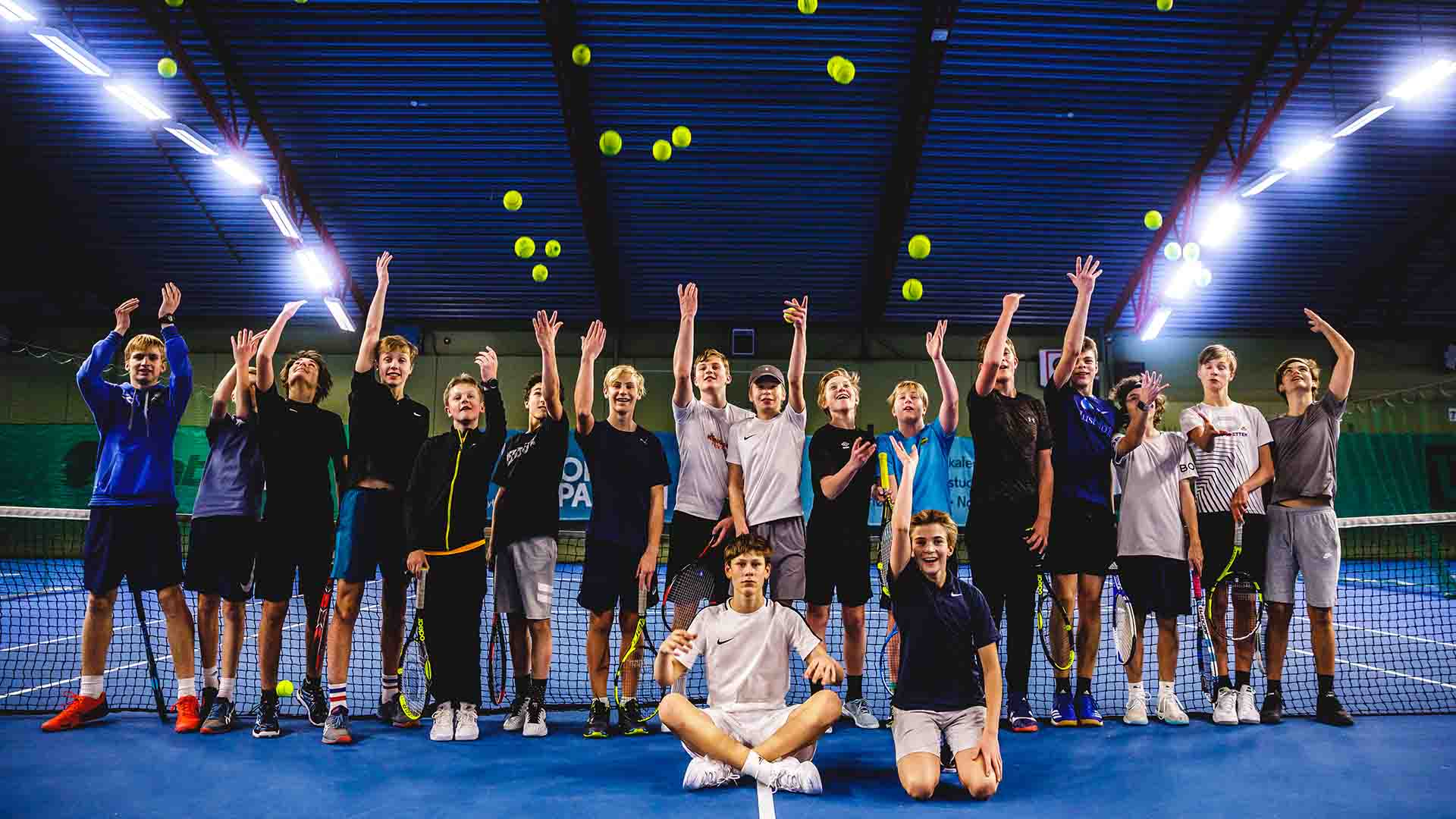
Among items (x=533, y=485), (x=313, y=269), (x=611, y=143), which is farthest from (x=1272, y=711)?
(x=313, y=269)

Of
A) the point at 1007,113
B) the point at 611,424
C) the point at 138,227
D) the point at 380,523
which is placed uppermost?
the point at 1007,113

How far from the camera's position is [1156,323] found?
51.2 ft

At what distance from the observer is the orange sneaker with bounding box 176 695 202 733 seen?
4668 mm

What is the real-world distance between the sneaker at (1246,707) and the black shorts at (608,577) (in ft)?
11.2

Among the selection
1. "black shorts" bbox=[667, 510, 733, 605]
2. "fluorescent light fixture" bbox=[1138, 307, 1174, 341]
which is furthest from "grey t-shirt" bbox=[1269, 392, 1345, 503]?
"fluorescent light fixture" bbox=[1138, 307, 1174, 341]

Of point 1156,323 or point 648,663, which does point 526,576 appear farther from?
point 1156,323

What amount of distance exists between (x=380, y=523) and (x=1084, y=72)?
11.3 m

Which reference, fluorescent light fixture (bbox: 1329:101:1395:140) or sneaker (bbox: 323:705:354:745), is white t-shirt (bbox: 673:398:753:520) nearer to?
sneaker (bbox: 323:705:354:745)

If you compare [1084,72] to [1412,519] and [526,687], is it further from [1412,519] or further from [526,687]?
[526,687]

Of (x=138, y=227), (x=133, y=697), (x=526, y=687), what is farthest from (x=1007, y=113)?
Result: (x=138, y=227)

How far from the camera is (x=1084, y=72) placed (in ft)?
39.9

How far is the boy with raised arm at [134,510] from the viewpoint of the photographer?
15.6ft

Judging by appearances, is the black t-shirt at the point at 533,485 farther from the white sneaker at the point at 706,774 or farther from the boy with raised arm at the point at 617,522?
the white sneaker at the point at 706,774

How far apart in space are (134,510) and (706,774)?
139 inches
